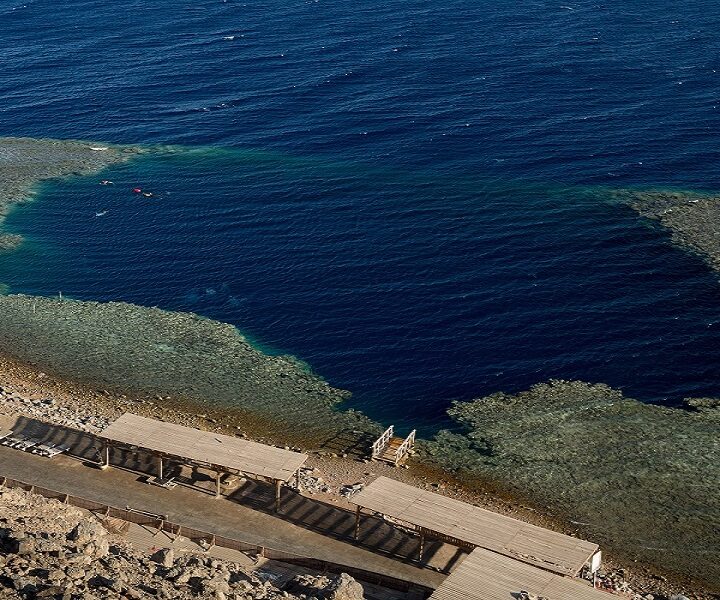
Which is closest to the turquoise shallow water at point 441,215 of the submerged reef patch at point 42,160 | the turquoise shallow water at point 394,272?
the turquoise shallow water at point 394,272

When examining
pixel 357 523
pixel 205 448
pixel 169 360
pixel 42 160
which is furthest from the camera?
pixel 42 160

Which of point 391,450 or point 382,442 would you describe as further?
point 382,442

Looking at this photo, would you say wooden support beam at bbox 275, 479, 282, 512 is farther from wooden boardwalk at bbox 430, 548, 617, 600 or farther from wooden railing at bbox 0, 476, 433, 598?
wooden boardwalk at bbox 430, 548, 617, 600

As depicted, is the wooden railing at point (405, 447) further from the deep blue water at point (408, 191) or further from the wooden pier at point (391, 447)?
the deep blue water at point (408, 191)

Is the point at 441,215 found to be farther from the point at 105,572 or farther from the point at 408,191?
the point at 105,572

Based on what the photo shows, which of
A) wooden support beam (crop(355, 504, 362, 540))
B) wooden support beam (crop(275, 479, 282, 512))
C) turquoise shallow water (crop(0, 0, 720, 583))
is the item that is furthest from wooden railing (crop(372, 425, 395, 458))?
wooden support beam (crop(355, 504, 362, 540))

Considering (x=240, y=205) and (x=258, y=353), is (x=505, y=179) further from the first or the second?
(x=258, y=353)

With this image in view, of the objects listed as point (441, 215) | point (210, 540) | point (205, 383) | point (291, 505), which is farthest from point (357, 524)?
point (441, 215)
